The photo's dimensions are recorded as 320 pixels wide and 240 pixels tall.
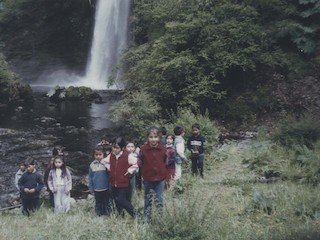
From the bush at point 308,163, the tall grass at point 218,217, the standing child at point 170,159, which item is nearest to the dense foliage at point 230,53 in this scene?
the bush at point 308,163

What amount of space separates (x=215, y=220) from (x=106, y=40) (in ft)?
93.7

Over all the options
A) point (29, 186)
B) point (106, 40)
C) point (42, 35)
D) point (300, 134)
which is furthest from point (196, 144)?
point (42, 35)

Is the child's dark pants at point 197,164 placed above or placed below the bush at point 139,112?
below

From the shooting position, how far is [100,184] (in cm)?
749

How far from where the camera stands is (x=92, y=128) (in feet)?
65.8

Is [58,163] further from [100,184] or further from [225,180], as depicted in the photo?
[225,180]

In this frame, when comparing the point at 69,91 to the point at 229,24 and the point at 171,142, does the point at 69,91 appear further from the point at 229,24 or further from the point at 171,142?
the point at 171,142

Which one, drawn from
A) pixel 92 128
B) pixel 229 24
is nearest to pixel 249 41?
pixel 229 24

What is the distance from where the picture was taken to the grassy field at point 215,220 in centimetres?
525

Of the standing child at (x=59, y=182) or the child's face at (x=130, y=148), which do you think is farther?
the standing child at (x=59, y=182)

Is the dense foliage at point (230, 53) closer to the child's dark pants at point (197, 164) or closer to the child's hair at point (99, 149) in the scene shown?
the child's dark pants at point (197, 164)

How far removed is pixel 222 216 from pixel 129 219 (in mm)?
1392

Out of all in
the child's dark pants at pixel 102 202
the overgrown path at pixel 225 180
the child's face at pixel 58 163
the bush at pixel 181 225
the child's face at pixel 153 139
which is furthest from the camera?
the child's face at pixel 58 163

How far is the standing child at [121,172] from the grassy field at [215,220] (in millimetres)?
453
